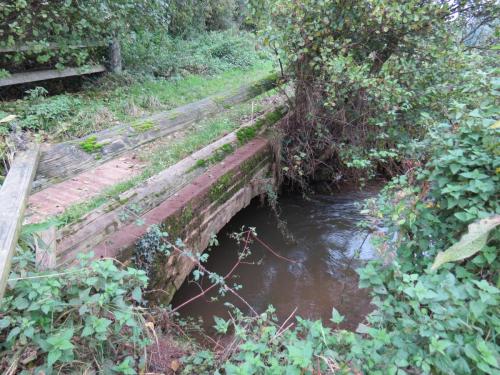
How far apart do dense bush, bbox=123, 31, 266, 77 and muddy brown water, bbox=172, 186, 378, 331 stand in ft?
10.9

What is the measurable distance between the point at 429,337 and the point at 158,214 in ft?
8.65

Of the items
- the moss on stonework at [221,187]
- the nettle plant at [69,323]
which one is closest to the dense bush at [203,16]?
the moss on stonework at [221,187]

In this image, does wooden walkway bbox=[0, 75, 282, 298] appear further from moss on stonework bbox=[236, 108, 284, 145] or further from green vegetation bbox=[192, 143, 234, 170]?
moss on stonework bbox=[236, 108, 284, 145]

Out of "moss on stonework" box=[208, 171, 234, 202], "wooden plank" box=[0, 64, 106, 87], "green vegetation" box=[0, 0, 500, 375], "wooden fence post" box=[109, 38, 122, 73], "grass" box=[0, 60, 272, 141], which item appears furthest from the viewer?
"wooden fence post" box=[109, 38, 122, 73]

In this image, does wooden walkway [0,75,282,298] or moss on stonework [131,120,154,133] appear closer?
wooden walkway [0,75,282,298]

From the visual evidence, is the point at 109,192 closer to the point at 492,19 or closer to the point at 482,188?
the point at 482,188

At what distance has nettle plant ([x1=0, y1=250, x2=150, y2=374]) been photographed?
186 cm

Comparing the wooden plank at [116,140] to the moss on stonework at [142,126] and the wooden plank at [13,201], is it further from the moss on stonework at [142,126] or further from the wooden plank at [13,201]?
the wooden plank at [13,201]

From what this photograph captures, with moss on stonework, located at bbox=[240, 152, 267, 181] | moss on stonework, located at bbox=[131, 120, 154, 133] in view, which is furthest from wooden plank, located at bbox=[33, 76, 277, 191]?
moss on stonework, located at bbox=[240, 152, 267, 181]

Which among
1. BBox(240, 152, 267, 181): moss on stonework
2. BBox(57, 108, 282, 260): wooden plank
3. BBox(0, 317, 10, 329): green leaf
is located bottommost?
BBox(240, 152, 267, 181): moss on stonework

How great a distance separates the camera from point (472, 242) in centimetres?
194

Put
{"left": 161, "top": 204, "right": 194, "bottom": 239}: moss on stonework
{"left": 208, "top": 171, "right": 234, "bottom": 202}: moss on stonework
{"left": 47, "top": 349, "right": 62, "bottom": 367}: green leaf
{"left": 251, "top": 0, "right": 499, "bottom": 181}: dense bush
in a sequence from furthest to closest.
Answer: {"left": 251, "top": 0, "right": 499, "bottom": 181}: dense bush, {"left": 208, "top": 171, "right": 234, "bottom": 202}: moss on stonework, {"left": 161, "top": 204, "right": 194, "bottom": 239}: moss on stonework, {"left": 47, "top": 349, "right": 62, "bottom": 367}: green leaf

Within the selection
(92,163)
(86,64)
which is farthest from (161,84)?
(92,163)

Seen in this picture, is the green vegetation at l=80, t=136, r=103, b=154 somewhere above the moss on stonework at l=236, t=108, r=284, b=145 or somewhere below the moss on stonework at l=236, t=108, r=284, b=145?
above
